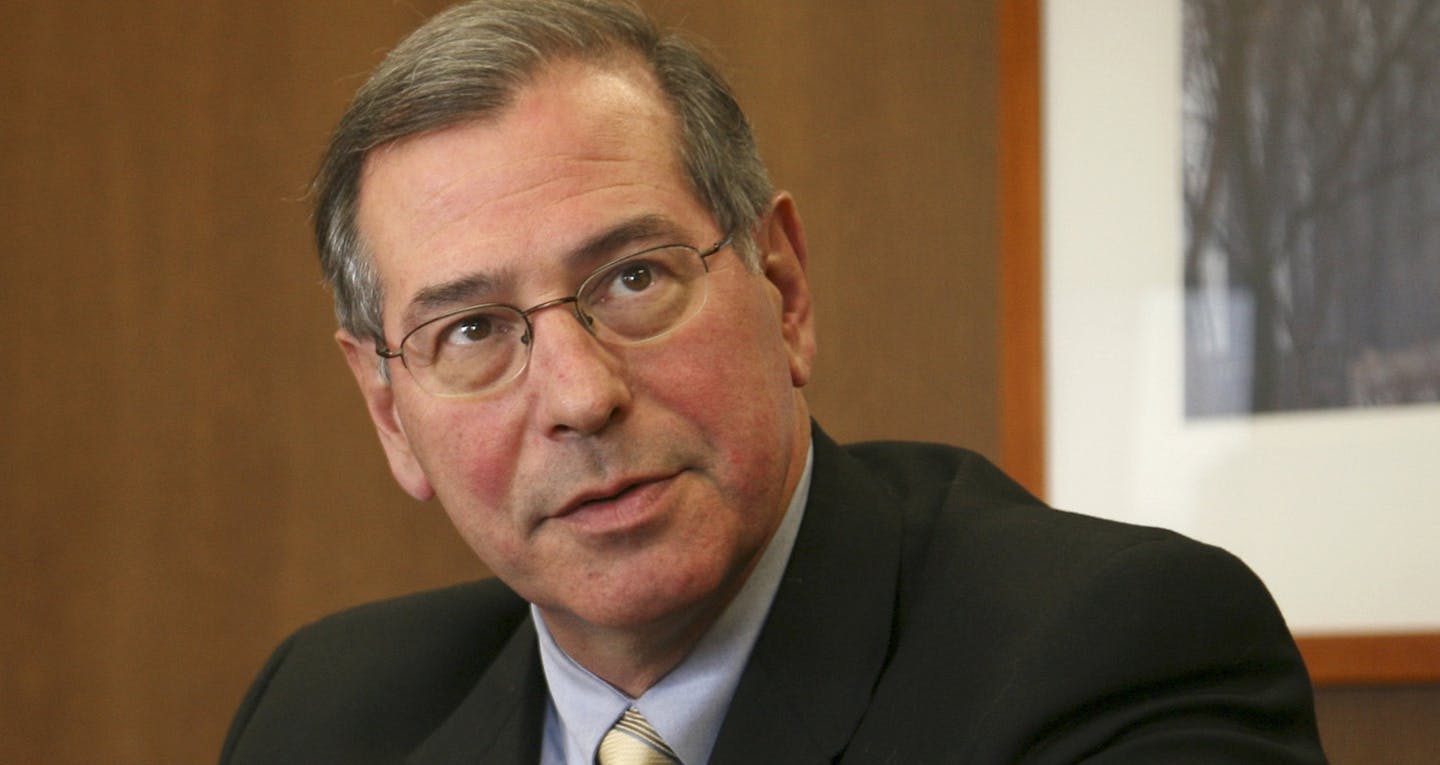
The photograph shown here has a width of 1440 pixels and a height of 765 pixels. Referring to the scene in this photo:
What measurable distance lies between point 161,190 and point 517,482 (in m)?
1.76

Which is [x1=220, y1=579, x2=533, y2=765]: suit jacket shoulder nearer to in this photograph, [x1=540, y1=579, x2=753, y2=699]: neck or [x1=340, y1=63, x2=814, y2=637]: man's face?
[x1=540, y1=579, x2=753, y2=699]: neck

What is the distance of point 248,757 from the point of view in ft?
7.77

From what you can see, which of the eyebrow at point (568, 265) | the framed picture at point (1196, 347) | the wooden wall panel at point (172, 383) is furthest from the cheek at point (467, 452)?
the wooden wall panel at point (172, 383)

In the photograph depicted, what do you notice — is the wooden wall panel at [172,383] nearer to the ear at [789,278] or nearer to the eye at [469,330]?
the ear at [789,278]

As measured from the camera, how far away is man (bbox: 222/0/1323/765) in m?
1.57

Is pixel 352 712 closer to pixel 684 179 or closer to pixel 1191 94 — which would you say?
pixel 684 179

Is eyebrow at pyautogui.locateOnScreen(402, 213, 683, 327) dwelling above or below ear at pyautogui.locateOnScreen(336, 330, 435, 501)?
above

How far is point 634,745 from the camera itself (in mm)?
1912

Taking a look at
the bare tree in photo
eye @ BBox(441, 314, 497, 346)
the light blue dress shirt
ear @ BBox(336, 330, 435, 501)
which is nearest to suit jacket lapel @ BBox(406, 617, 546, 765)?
the light blue dress shirt

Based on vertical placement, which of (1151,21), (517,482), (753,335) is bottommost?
(517,482)

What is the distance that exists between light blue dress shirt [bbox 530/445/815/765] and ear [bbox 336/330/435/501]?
316mm

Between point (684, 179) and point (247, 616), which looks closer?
point (684, 179)

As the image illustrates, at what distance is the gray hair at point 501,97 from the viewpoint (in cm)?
188

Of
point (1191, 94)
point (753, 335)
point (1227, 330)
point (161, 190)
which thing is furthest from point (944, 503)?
point (161, 190)
